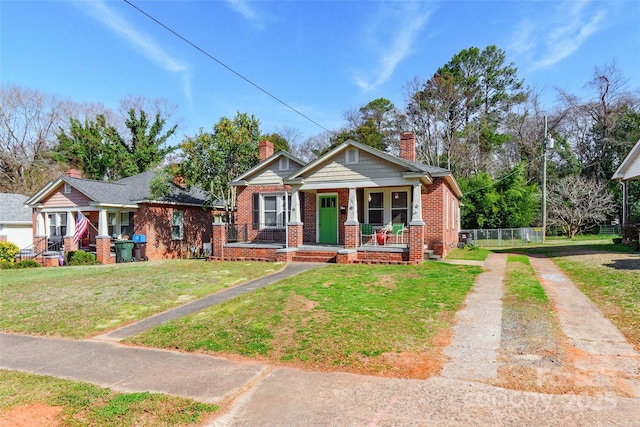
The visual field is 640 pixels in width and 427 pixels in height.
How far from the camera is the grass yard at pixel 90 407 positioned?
3.22m

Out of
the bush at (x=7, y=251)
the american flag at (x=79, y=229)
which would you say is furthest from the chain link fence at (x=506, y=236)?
the bush at (x=7, y=251)

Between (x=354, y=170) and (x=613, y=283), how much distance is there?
8321 millimetres

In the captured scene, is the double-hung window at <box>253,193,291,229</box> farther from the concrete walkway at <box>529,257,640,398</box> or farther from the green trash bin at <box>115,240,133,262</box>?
the concrete walkway at <box>529,257,640,398</box>

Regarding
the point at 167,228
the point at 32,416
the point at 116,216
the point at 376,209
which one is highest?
the point at 376,209

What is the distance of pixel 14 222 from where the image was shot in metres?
23.8

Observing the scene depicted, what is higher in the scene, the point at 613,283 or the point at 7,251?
the point at 613,283

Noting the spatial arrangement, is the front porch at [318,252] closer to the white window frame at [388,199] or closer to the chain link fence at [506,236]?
the white window frame at [388,199]

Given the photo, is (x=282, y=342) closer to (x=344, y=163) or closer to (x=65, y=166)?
(x=344, y=163)

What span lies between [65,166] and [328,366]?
38.3 meters

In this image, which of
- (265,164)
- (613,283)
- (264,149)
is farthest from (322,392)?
(264,149)

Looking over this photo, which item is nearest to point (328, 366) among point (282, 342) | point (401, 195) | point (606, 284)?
point (282, 342)

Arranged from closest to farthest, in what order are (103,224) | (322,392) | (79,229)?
(322,392), (79,229), (103,224)

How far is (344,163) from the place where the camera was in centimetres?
1391

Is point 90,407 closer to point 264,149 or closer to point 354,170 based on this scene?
point 354,170
